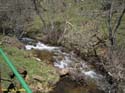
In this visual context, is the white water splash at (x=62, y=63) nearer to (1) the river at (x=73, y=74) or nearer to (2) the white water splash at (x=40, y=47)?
(1) the river at (x=73, y=74)

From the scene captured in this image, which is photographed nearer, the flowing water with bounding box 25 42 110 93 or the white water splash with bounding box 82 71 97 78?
the flowing water with bounding box 25 42 110 93

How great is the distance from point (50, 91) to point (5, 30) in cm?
1113

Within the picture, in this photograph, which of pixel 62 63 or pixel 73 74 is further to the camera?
pixel 62 63

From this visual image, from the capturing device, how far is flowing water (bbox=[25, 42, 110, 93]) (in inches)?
566

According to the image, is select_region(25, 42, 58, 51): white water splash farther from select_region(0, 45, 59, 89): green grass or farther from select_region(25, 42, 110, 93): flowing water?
select_region(0, 45, 59, 89): green grass

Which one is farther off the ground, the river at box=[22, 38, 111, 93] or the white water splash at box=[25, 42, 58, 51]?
the river at box=[22, 38, 111, 93]

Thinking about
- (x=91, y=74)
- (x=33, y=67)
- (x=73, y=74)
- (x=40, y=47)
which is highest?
(x=33, y=67)

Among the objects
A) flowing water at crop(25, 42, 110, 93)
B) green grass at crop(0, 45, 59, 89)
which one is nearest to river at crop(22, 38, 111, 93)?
flowing water at crop(25, 42, 110, 93)

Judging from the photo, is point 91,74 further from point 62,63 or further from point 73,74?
point 62,63

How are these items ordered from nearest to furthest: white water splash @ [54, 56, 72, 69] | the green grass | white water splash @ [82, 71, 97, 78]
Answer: the green grass → white water splash @ [82, 71, 97, 78] → white water splash @ [54, 56, 72, 69]

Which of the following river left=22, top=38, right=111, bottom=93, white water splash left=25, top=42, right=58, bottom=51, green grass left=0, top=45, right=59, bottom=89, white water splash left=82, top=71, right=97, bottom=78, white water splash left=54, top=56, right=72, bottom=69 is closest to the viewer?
green grass left=0, top=45, right=59, bottom=89

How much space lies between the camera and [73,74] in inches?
626

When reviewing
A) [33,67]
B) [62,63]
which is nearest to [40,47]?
[62,63]

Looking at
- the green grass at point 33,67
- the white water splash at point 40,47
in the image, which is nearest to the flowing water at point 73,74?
the white water splash at point 40,47
